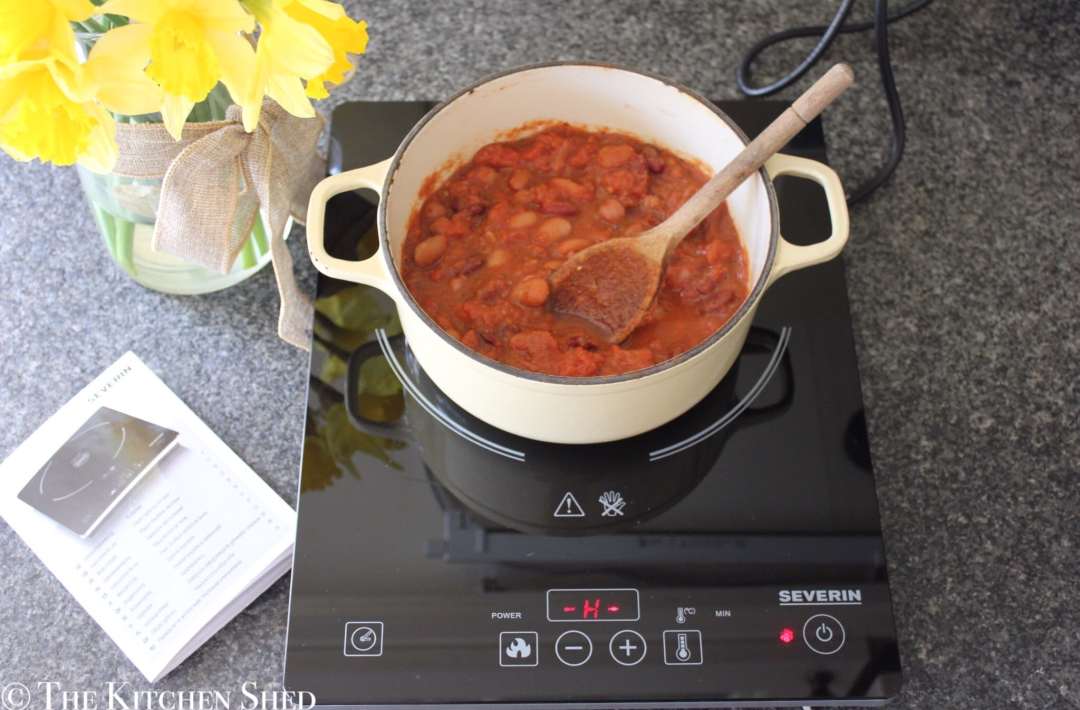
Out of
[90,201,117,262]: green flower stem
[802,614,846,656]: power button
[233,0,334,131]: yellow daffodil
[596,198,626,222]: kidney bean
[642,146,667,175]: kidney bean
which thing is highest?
[233,0,334,131]: yellow daffodil

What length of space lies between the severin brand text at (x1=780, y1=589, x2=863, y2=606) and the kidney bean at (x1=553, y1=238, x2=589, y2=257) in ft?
1.21

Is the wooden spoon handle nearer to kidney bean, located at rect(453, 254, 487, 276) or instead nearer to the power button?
kidney bean, located at rect(453, 254, 487, 276)

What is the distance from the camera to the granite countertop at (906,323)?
0.91m

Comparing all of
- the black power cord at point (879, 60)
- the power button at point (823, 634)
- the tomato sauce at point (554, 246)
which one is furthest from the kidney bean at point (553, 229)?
the power button at point (823, 634)

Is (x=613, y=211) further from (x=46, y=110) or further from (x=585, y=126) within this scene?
(x=46, y=110)

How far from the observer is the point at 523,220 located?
1007 millimetres

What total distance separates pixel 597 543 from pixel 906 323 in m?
0.41

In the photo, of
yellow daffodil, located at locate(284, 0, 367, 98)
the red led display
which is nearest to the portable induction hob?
the red led display

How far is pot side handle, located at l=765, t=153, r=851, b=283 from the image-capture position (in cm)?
84

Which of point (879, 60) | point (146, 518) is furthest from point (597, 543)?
point (879, 60)

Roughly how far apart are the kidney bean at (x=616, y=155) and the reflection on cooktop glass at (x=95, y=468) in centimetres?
50

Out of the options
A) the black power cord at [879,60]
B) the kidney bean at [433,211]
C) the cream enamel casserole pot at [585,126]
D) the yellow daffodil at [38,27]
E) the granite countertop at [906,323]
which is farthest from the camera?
the black power cord at [879,60]

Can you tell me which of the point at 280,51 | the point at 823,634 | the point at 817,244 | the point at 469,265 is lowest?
the point at 823,634

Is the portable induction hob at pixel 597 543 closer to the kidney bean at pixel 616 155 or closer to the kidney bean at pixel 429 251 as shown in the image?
the kidney bean at pixel 429 251
